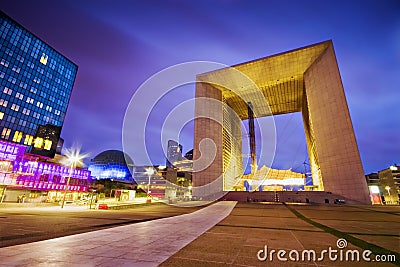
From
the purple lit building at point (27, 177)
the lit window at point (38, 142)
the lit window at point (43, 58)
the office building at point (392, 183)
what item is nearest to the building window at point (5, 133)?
the purple lit building at point (27, 177)

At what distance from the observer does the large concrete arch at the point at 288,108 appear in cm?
3522

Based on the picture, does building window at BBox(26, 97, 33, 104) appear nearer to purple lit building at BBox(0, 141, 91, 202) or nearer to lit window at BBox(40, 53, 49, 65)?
lit window at BBox(40, 53, 49, 65)

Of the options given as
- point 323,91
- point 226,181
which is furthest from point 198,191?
point 323,91

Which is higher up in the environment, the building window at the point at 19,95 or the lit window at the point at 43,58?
the lit window at the point at 43,58

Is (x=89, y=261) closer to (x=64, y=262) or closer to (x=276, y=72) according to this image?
(x=64, y=262)

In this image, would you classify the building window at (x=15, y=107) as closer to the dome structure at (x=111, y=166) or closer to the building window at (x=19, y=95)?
the building window at (x=19, y=95)

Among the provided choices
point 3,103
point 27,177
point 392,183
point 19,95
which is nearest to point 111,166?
point 19,95

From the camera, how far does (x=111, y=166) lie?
12438cm

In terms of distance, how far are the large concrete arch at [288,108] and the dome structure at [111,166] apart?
286 feet

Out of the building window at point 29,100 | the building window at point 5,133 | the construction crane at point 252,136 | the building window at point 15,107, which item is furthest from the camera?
the building window at point 29,100

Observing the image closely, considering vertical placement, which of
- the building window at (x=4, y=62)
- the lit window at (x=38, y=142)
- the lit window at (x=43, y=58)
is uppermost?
the lit window at (x=43, y=58)

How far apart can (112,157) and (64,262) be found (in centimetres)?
13928

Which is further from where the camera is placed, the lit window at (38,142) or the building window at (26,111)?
the building window at (26,111)

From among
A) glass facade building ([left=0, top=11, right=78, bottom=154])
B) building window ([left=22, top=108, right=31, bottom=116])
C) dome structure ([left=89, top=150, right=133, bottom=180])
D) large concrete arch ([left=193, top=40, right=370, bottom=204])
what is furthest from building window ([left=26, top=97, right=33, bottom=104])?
dome structure ([left=89, top=150, right=133, bottom=180])
